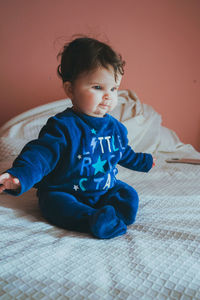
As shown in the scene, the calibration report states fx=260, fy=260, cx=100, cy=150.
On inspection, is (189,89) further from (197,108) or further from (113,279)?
(113,279)

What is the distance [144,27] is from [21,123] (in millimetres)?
1271

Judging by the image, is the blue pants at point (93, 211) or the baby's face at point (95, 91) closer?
the blue pants at point (93, 211)

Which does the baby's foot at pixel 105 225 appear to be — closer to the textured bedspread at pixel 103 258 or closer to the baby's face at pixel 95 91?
the textured bedspread at pixel 103 258

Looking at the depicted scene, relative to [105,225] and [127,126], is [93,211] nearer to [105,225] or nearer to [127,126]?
[105,225]

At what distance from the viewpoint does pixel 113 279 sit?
494mm

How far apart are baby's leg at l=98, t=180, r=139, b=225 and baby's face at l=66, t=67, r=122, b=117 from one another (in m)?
0.27

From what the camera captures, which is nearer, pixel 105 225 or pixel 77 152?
pixel 105 225

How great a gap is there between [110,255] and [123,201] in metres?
0.23

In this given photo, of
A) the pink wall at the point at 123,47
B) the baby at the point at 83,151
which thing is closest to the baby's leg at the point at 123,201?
the baby at the point at 83,151

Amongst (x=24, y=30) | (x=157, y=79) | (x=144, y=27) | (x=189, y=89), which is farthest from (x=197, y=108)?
(x=24, y=30)

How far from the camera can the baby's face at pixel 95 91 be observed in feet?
2.55

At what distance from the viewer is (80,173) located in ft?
2.66

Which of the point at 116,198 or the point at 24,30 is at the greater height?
the point at 24,30

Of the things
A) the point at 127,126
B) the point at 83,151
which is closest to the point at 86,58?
the point at 83,151
